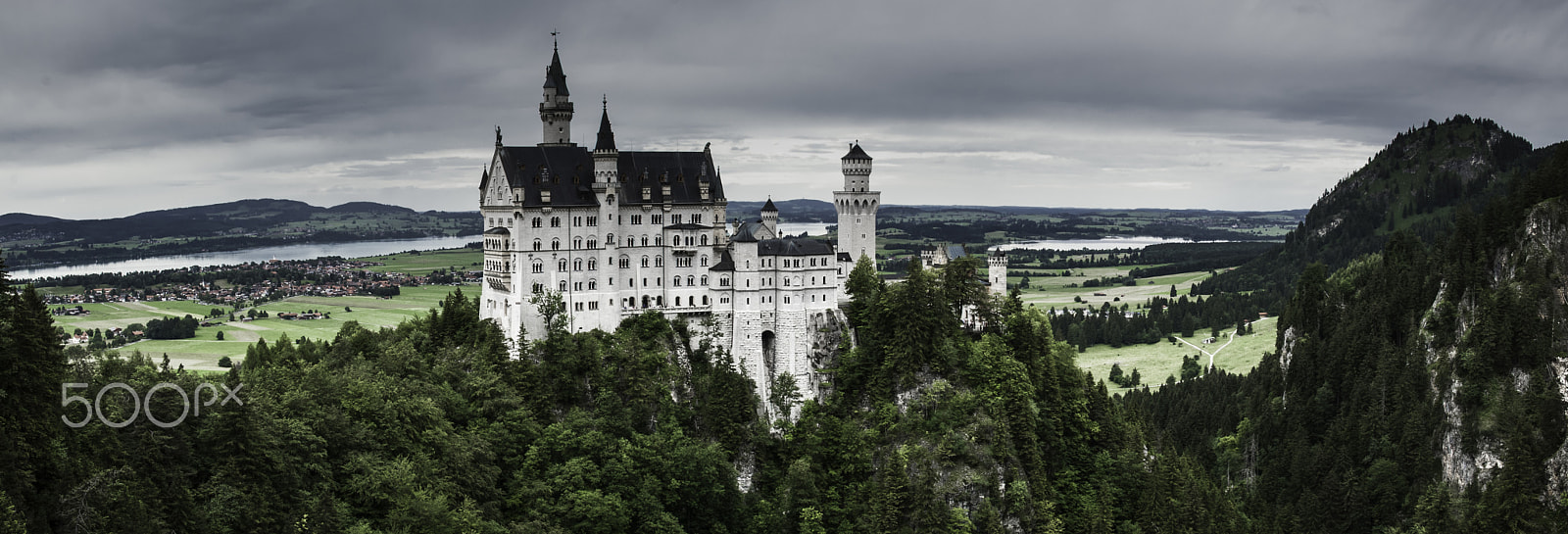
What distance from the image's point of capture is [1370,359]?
149125 millimetres

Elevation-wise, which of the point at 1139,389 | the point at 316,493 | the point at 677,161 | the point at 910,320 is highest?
the point at 677,161

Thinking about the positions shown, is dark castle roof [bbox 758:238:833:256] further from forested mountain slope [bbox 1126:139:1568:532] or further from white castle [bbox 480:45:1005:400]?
forested mountain slope [bbox 1126:139:1568:532]

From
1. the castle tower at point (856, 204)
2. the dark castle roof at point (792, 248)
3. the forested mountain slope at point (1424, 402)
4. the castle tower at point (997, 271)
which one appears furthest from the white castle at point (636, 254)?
the forested mountain slope at point (1424, 402)

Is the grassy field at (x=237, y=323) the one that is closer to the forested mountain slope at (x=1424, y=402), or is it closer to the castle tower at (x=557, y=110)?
the castle tower at (x=557, y=110)

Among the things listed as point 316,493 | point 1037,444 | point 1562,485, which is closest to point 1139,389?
point 1562,485

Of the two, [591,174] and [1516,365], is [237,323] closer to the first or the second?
[591,174]

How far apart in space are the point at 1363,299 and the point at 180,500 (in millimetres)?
150530

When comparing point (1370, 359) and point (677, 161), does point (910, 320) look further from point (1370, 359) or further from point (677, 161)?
point (1370, 359)

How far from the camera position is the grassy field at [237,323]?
138m

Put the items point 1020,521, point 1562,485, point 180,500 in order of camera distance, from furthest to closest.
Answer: point 1562,485, point 1020,521, point 180,500

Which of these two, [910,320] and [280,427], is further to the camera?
[910,320]

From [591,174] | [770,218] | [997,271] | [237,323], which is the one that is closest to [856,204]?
[770,218]

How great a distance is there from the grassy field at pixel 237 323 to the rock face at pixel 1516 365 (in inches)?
4339

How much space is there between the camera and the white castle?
314 ft
